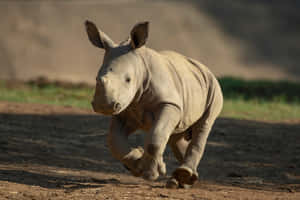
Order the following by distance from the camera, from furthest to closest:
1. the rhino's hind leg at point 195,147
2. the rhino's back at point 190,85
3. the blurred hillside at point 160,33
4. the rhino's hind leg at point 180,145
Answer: the blurred hillside at point 160,33, the rhino's hind leg at point 180,145, the rhino's hind leg at point 195,147, the rhino's back at point 190,85

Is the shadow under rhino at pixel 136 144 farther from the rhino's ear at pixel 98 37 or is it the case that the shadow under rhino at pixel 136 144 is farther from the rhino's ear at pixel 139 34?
the rhino's ear at pixel 139 34

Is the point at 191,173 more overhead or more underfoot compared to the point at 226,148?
more overhead

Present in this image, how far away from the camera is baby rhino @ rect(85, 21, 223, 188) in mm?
4898

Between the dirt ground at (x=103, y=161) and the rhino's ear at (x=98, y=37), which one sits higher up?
the rhino's ear at (x=98, y=37)

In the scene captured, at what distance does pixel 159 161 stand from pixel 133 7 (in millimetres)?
20337

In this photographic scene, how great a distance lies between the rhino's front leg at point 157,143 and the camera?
5.07m

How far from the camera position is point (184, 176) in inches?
226

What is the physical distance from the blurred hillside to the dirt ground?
433 inches

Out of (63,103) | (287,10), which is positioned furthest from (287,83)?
(287,10)

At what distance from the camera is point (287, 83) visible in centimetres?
1587

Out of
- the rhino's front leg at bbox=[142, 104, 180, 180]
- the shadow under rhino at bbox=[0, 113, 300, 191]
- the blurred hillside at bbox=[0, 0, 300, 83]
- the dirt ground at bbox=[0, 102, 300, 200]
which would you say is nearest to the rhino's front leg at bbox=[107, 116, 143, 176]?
the rhino's front leg at bbox=[142, 104, 180, 180]

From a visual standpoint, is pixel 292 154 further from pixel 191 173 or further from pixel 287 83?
pixel 287 83

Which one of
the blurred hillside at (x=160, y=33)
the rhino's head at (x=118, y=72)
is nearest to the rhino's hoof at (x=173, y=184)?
the rhino's head at (x=118, y=72)

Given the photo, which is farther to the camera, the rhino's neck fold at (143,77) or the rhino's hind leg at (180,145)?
the rhino's hind leg at (180,145)
